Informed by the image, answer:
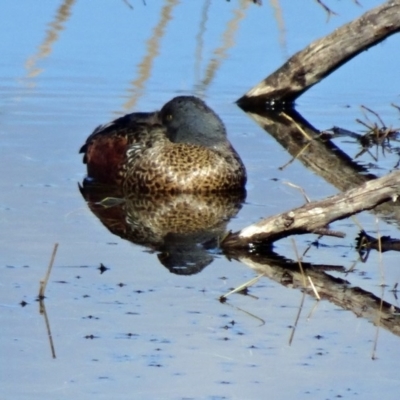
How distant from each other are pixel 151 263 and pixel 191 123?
2.68 meters

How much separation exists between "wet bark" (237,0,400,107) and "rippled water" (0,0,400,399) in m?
0.24

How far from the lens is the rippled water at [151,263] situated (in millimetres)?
5977

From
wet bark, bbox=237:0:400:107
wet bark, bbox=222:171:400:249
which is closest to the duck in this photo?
wet bark, bbox=237:0:400:107

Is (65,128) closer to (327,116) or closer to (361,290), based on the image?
(327,116)

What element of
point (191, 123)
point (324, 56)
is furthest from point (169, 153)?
point (324, 56)

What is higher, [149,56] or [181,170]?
[181,170]

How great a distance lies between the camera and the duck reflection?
8002mm

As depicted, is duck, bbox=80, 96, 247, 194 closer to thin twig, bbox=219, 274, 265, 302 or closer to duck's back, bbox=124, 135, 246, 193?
duck's back, bbox=124, 135, 246, 193

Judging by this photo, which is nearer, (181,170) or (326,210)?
(326,210)

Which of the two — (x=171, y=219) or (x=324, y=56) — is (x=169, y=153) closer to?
(x=171, y=219)

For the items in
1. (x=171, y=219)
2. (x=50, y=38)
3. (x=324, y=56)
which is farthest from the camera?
(x=50, y=38)

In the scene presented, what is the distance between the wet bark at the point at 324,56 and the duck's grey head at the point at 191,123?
1.77 meters

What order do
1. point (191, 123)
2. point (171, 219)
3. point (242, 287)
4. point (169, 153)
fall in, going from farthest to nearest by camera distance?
point (191, 123) < point (169, 153) < point (171, 219) < point (242, 287)

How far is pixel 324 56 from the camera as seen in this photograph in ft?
39.1
